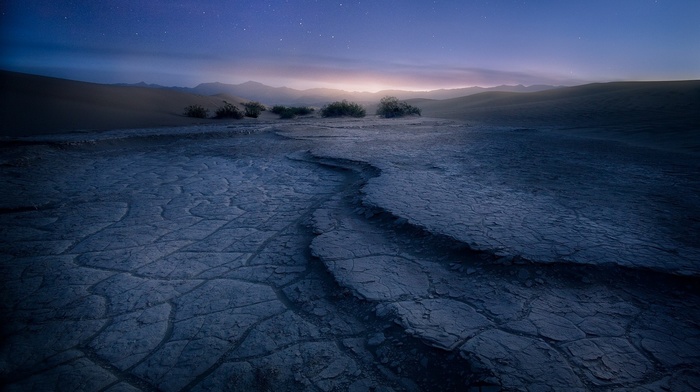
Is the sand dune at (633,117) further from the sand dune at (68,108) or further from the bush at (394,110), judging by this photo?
the sand dune at (68,108)

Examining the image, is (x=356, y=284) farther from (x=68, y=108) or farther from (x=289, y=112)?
(x=289, y=112)

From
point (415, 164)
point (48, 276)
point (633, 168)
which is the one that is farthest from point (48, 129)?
point (633, 168)

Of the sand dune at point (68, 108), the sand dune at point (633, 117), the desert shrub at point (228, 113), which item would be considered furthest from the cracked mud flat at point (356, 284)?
the desert shrub at point (228, 113)

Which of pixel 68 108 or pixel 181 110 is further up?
pixel 181 110

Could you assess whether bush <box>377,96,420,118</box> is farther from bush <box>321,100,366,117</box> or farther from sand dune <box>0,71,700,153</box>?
sand dune <box>0,71,700,153</box>

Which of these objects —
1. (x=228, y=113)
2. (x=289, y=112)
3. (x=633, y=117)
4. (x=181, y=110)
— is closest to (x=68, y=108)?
(x=181, y=110)

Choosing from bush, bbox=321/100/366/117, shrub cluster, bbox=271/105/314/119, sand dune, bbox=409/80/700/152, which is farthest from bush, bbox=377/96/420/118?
shrub cluster, bbox=271/105/314/119

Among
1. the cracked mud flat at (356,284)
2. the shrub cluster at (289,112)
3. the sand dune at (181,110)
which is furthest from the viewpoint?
the shrub cluster at (289,112)
